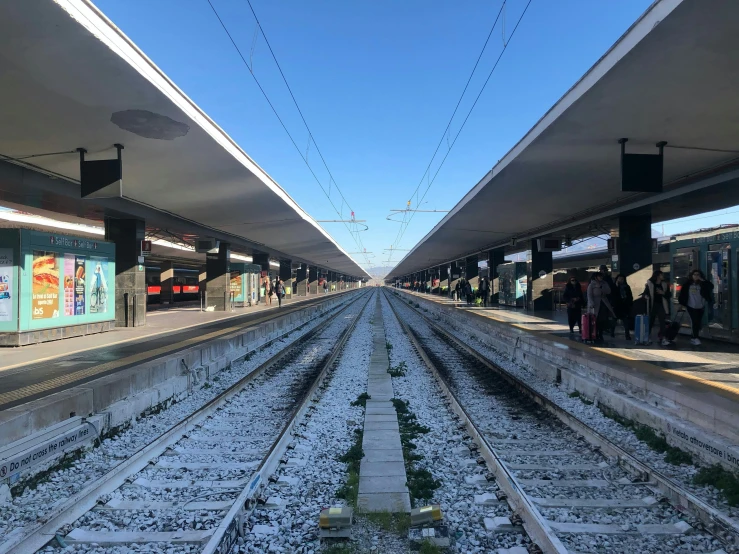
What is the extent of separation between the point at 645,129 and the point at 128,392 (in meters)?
10.2

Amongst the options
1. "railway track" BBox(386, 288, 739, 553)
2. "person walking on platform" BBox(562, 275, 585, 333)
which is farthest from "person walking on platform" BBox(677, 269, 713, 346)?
"railway track" BBox(386, 288, 739, 553)

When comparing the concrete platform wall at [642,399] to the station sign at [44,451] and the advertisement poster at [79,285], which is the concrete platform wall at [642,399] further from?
the advertisement poster at [79,285]

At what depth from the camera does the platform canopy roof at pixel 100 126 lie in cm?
575

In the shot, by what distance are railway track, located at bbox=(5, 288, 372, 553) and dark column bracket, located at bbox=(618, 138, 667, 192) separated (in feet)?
25.5

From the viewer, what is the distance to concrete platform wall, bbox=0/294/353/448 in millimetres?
5344

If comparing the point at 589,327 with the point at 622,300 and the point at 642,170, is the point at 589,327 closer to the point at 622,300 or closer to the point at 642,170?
the point at 622,300

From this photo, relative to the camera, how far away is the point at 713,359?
8.88 m

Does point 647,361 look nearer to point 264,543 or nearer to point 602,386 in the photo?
point 602,386

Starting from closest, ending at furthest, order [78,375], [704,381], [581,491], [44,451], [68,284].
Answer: [581,491], [44,451], [704,381], [78,375], [68,284]

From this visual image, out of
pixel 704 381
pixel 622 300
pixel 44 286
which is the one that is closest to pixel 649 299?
pixel 622 300

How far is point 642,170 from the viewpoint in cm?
980

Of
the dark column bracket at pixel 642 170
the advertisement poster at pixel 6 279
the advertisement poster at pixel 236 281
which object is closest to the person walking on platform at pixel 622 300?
the dark column bracket at pixel 642 170

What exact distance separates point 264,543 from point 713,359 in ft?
29.7

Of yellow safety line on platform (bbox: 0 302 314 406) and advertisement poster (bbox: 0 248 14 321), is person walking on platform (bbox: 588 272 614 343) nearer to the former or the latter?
yellow safety line on platform (bbox: 0 302 314 406)
